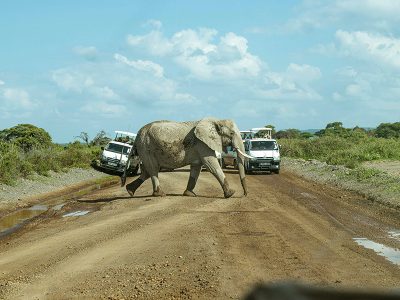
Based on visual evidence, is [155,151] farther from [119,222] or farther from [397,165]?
[397,165]

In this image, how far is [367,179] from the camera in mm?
27375

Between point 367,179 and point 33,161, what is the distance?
19.9m

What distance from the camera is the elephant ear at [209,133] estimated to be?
21.4 metres

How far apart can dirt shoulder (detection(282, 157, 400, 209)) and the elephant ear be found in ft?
18.8

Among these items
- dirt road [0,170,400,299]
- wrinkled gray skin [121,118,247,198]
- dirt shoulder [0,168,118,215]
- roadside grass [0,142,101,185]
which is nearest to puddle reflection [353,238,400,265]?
dirt road [0,170,400,299]

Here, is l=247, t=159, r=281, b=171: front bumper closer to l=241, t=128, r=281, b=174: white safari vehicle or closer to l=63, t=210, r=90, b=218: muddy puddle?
l=241, t=128, r=281, b=174: white safari vehicle

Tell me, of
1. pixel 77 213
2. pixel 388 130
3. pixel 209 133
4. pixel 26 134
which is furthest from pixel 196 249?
pixel 388 130

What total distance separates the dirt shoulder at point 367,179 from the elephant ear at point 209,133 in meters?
5.74

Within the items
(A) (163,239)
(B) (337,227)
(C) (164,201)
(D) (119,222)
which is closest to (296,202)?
(C) (164,201)

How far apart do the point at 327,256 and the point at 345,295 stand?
9.54 metres

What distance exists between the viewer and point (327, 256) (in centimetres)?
1098

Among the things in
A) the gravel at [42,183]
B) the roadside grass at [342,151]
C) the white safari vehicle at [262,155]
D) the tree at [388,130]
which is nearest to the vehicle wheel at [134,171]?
the gravel at [42,183]

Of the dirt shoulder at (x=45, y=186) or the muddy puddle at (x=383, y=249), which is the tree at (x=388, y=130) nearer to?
the dirt shoulder at (x=45, y=186)

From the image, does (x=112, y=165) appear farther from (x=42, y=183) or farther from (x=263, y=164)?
(x=263, y=164)
